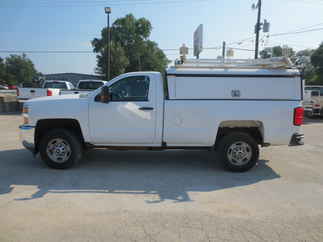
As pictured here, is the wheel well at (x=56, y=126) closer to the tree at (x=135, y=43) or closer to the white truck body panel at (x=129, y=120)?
A: the white truck body panel at (x=129, y=120)

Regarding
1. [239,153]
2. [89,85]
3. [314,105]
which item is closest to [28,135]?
[239,153]

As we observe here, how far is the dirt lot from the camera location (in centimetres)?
290

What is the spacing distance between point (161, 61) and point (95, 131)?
52.1 meters

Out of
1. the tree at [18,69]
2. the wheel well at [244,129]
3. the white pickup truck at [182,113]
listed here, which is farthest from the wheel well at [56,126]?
the tree at [18,69]

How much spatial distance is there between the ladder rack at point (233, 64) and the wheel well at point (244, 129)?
1.20 meters

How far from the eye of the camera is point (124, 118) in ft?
16.0

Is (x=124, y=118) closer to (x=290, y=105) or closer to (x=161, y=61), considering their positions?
(x=290, y=105)

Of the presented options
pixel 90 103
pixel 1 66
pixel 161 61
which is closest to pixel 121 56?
pixel 161 61

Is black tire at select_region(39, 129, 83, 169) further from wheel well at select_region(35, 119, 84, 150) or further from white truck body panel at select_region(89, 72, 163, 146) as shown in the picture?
white truck body panel at select_region(89, 72, 163, 146)

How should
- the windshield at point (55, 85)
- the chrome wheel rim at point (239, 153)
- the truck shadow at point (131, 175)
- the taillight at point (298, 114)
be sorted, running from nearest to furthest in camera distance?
the truck shadow at point (131, 175) → the taillight at point (298, 114) → the chrome wheel rim at point (239, 153) → the windshield at point (55, 85)

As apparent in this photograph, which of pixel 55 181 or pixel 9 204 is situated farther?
pixel 55 181

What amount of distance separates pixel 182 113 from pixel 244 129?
4.73 ft

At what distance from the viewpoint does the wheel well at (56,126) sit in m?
4.99

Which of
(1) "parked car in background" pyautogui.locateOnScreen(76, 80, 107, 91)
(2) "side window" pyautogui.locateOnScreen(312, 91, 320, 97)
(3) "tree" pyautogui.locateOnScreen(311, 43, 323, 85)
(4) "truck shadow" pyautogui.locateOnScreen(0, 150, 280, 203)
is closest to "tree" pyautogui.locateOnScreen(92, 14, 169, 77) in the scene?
(3) "tree" pyautogui.locateOnScreen(311, 43, 323, 85)
